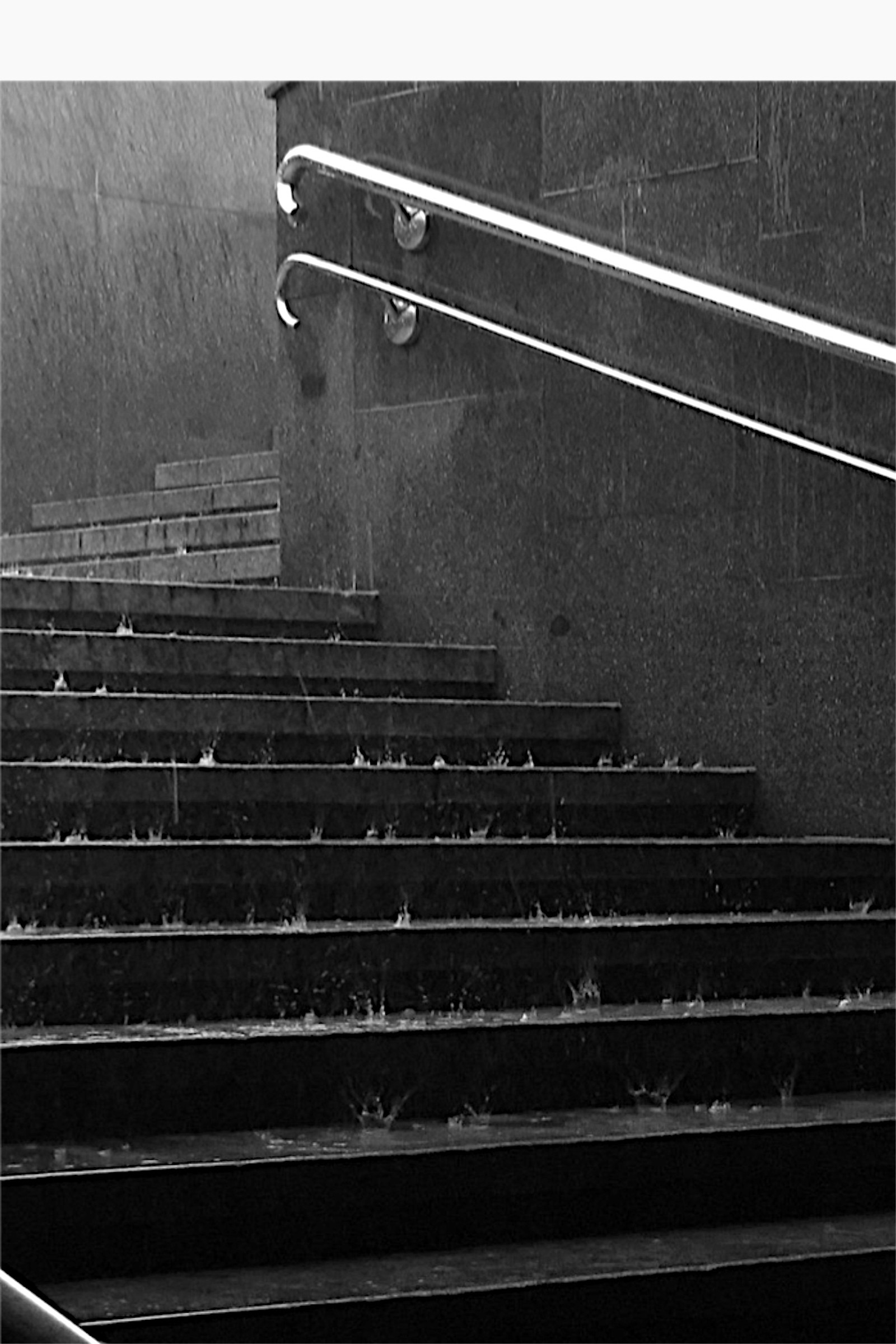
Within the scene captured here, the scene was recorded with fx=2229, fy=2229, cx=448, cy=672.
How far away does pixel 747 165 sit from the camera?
5.24m

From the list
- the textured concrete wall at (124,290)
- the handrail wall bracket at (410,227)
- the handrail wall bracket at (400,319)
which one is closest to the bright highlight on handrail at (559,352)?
the handrail wall bracket at (400,319)

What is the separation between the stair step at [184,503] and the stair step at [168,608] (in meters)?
1.48

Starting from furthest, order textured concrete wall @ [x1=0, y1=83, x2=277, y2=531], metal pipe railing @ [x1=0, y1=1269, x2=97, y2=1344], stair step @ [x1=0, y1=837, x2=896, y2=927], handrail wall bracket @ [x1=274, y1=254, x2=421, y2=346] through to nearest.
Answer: textured concrete wall @ [x1=0, y1=83, x2=277, y2=531] → handrail wall bracket @ [x1=274, y1=254, x2=421, y2=346] → stair step @ [x1=0, y1=837, x2=896, y2=927] → metal pipe railing @ [x1=0, y1=1269, x2=97, y2=1344]

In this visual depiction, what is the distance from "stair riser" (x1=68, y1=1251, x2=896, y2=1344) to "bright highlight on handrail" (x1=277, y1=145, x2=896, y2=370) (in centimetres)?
201

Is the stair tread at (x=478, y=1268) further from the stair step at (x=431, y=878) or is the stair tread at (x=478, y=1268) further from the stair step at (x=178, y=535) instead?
the stair step at (x=178, y=535)

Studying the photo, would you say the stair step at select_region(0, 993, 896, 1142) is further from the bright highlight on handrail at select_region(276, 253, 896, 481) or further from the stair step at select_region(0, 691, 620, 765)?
the bright highlight on handrail at select_region(276, 253, 896, 481)

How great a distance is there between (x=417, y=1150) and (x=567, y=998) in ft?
2.63

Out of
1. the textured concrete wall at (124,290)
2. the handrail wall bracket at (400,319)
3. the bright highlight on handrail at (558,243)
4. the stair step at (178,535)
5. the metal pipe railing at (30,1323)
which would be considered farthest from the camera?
the textured concrete wall at (124,290)

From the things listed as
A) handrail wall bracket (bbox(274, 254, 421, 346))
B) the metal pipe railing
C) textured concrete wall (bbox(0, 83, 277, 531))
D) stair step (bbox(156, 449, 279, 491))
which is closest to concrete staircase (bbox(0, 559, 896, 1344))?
handrail wall bracket (bbox(274, 254, 421, 346))

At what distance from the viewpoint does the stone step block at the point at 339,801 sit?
3961 millimetres

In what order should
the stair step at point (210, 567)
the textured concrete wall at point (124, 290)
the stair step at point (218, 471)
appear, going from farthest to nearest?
the textured concrete wall at point (124, 290)
the stair step at point (218, 471)
the stair step at point (210, 567)

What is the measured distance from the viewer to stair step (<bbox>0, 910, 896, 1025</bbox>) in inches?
132

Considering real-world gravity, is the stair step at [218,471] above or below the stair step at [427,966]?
above
